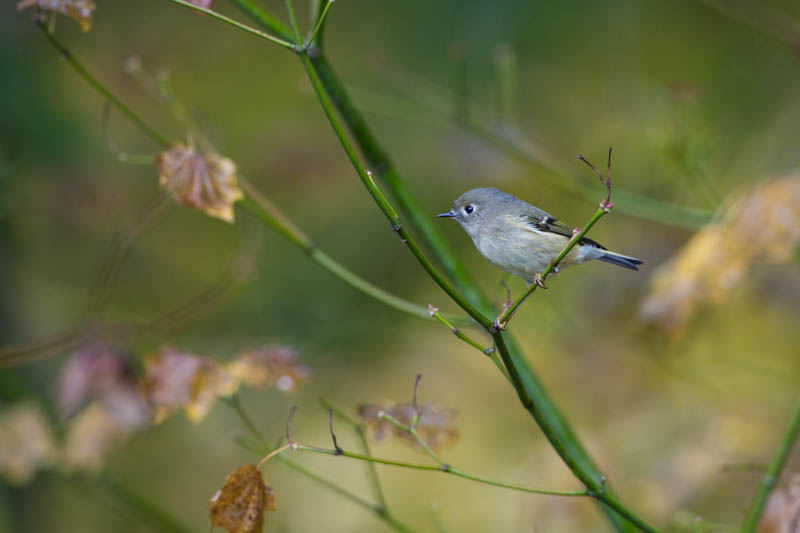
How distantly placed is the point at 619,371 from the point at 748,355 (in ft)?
3.47

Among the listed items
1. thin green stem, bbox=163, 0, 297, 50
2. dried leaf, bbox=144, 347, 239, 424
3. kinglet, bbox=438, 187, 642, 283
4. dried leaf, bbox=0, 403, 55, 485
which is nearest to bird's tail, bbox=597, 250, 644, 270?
kinglet, bbox=438, 187, 642, 283

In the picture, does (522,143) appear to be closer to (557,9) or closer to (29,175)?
(29,175)

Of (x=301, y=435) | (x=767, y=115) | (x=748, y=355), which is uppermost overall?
(x=767, y=115)

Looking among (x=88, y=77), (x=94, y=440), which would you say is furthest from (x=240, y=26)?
(x=94, y=440)

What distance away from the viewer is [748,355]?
4488 mm

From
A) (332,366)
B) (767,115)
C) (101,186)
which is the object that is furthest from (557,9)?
(101,186)

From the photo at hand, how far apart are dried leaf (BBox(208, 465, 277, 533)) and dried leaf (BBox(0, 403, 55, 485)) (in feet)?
5.46

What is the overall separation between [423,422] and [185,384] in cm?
62

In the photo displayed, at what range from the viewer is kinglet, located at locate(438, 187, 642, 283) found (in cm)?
142

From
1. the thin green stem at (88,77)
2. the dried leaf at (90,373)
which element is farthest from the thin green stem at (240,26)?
the dried leaf at (90,373)

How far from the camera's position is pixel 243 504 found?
1.25 meters

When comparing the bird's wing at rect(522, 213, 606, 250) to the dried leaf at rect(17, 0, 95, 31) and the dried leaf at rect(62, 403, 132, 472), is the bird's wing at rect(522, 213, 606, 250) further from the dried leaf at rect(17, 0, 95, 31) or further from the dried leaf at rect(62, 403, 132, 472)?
the dried leaf at rect(62, 403, 132, 472)

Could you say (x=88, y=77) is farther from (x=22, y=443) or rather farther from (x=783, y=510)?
(x=783, y=510)

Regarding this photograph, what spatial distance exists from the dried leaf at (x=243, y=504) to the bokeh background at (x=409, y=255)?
4.93 feet
